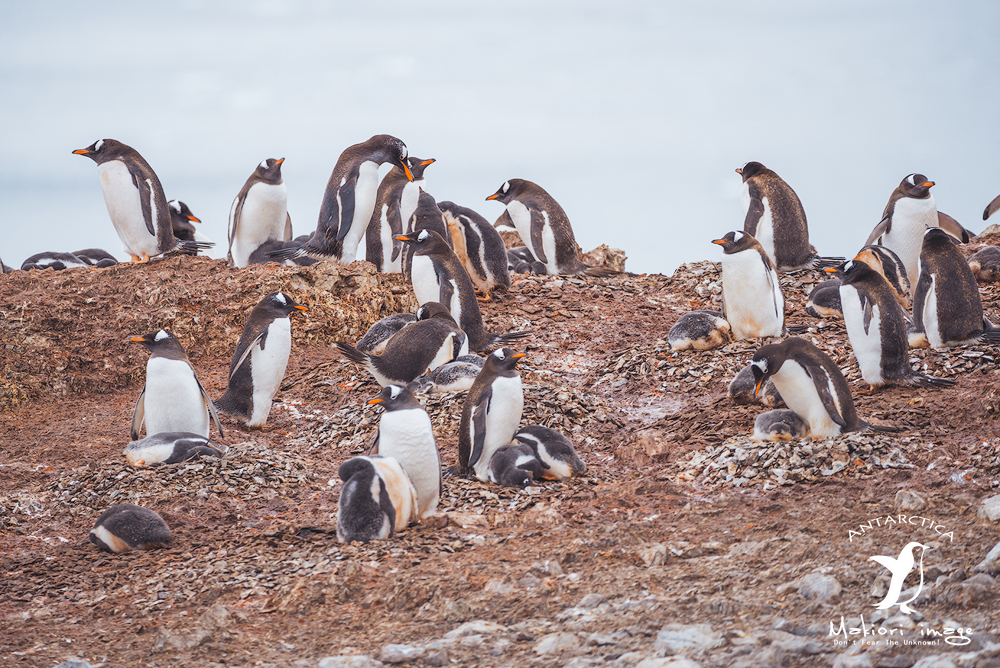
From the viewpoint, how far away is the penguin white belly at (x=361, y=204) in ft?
35.3

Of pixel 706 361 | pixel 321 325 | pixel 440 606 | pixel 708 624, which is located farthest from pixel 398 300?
pixel 708 624

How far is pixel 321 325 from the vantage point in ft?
34.3

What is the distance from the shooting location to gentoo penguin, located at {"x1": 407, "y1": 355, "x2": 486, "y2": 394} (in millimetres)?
7547

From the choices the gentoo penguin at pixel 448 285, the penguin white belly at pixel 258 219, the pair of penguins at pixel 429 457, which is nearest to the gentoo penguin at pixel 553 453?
the pair of penguins at pixel 429 457

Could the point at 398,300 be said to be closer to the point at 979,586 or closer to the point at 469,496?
the point at 469,496

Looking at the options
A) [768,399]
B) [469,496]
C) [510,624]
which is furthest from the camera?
[768,399]

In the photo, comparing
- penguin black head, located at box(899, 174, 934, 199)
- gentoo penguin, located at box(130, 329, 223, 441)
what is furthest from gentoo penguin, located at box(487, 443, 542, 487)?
penguin black head, located at box(899, 174, 934, 199)

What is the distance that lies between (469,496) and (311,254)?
20.3 feet

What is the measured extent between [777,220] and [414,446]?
755 centimetres

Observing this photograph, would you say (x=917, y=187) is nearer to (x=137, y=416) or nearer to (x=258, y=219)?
(x=258, y=219)

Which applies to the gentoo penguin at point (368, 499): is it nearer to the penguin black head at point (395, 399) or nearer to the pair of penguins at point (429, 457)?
the pair of penguins at point (429, 457)

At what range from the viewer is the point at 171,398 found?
679 centimetres

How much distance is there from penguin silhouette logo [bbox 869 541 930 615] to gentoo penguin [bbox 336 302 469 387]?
4750mm

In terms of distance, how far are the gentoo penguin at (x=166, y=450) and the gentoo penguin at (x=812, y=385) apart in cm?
407
